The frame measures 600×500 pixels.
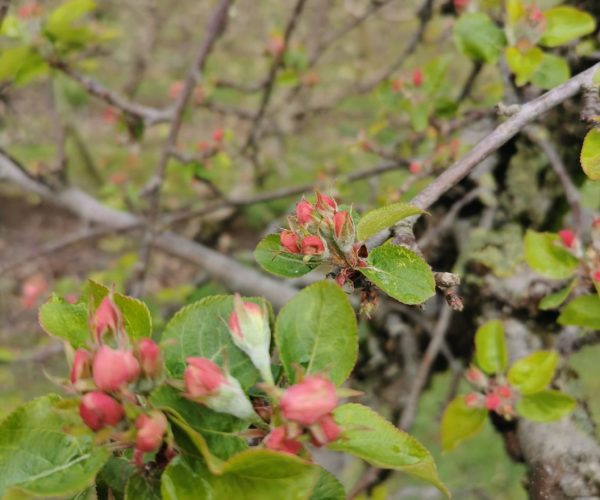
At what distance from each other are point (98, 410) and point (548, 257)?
68cm

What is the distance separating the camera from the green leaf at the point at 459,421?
3.13 feet

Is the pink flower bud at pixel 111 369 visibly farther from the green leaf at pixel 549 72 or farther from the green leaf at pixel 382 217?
the green leaf at pixel 549 72

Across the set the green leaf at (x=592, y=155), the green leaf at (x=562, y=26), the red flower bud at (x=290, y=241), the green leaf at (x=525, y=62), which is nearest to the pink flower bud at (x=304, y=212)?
the red flower bud at (x=290, y=241)

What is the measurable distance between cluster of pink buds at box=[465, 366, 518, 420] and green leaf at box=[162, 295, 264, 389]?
0.48 meters

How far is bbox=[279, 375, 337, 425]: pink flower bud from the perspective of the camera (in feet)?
1.61

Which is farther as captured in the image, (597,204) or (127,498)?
(597,204)

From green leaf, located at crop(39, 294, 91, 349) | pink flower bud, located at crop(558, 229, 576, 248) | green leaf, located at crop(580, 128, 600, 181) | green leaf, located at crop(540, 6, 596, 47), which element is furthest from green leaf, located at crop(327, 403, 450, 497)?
green leaf, located at crop(540, 6, 596, 47)

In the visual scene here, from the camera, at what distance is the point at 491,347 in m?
0.94

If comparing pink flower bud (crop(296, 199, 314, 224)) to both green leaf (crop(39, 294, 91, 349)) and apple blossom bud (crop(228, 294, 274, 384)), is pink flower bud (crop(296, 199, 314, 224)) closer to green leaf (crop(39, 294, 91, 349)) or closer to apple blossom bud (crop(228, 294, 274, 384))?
apple blossom bud (crop(228, 294, 274, 384))

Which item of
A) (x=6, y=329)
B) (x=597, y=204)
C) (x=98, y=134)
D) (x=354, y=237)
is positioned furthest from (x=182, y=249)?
(x=98, y=134)

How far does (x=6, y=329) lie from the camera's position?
2.93 m

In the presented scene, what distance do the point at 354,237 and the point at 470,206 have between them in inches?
32.7

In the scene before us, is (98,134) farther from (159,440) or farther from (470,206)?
(159,440)

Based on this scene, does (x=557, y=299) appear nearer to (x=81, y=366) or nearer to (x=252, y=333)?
(x=252, y=333)
